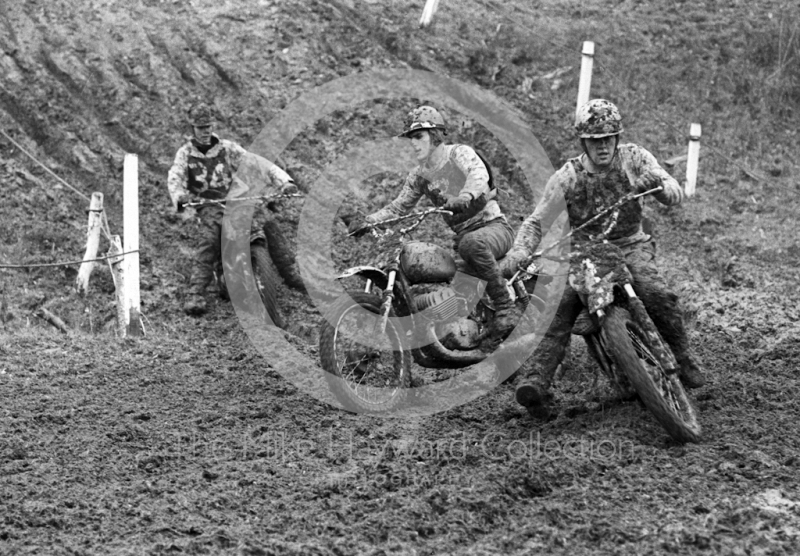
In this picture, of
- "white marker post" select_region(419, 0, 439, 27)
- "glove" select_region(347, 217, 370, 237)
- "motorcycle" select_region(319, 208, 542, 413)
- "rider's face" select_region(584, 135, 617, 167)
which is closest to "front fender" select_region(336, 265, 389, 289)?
"motorcycle" select_region(319, 208, 542, 413)

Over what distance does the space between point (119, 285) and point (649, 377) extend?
5588mm

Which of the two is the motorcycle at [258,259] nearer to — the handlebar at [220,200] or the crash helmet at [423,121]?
the handlebar at [220,200]

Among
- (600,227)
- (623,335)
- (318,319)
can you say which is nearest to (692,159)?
(318,319)

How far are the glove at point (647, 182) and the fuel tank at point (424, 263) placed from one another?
1849mm

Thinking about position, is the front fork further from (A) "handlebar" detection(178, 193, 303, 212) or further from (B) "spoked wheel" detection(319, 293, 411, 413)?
(A) "handlebar" detection(178, 193, 303, 212)

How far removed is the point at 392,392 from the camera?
26.9ft

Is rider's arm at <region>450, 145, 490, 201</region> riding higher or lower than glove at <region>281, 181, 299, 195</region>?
higher

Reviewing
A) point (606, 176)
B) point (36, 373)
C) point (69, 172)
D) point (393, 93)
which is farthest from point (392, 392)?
point (393, 93)

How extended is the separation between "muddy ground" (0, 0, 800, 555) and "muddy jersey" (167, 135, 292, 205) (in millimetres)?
1197

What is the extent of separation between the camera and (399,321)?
830 cm

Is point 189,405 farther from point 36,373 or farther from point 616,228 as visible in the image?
point 616,228

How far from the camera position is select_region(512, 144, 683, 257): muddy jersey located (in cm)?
786

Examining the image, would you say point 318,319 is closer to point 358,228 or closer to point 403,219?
point 358,228

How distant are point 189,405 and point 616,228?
11.4ft
